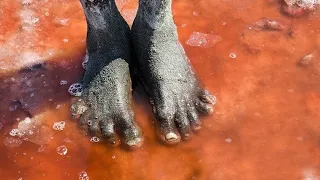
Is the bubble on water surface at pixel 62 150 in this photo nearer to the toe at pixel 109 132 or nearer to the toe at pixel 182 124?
the toe at pixel 109 132

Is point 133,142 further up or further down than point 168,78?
further down

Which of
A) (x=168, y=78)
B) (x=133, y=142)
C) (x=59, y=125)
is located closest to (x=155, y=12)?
(x=168, y=78)

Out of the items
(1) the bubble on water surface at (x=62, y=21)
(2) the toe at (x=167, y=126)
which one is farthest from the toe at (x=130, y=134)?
(1) the bubble on water surface at (x=62, y=21)

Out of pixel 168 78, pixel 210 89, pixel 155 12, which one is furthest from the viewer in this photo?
pixel 210 89

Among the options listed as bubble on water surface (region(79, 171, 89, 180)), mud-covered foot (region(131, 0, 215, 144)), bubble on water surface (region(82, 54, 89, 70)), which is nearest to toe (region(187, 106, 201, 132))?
mud-covered foot (region(131, 0, 215, 144))

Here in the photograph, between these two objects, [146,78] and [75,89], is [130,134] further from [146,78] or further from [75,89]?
[75,89]

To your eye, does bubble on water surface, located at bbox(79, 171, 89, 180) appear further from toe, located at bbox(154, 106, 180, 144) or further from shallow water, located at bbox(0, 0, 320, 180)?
toe, located at bbox(154, 106, 180, 144)

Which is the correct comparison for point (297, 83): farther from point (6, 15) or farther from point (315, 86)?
point (6, 15)
